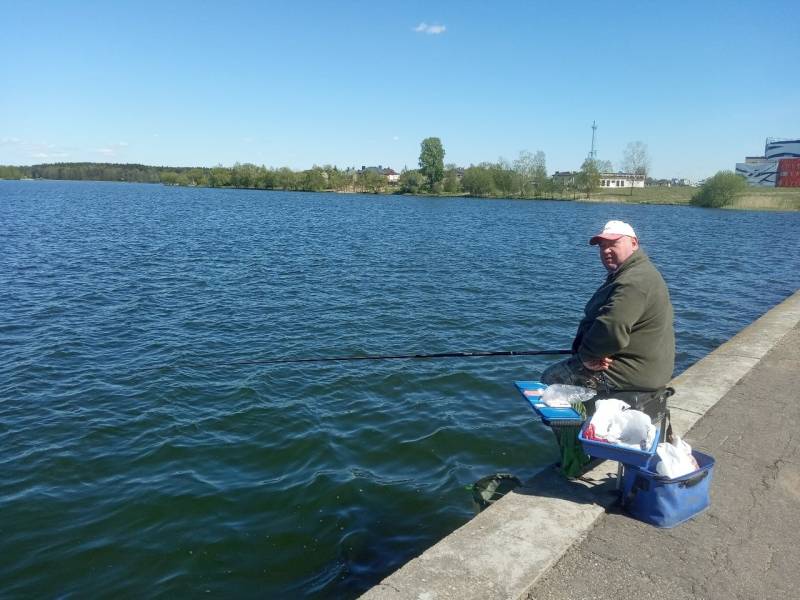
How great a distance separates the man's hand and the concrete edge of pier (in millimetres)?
1004

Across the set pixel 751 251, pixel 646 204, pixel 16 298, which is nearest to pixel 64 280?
pixel 16 298

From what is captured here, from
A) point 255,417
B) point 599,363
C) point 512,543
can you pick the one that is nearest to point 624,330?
point 599,363

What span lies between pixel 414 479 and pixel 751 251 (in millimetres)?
36041

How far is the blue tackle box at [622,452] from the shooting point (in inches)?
160

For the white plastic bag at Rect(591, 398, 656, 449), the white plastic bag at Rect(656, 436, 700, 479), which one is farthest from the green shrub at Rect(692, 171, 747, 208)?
the white plastic bag at Rect(591, 398, 656, 449)

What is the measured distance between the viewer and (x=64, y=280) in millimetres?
18906

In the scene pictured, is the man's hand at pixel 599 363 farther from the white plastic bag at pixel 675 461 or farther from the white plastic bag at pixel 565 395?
the white plastic bag at pixel 675 461

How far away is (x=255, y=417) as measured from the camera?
348 inches

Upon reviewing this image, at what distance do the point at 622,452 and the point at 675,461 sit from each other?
0.42 metres

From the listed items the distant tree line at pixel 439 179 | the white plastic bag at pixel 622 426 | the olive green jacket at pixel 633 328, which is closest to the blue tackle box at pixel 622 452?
the white plastic bag at pixel 622 426

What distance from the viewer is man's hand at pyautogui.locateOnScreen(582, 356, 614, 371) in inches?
188

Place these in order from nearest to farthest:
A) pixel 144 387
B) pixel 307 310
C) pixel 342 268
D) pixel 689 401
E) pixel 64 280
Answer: pixel 689 401 → pixel 144 387 → pixel 307 310 → pixel 64 280 → pixel 342 268

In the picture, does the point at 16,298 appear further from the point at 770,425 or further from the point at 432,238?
the point at 432,238

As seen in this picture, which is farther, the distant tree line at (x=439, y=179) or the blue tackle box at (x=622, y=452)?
the distant tree line at (x=439, y=179)
